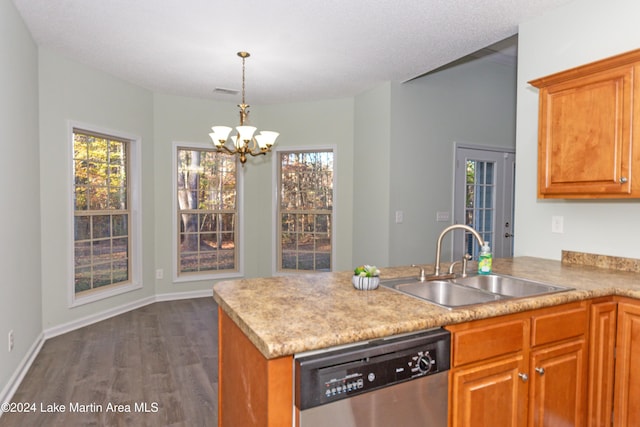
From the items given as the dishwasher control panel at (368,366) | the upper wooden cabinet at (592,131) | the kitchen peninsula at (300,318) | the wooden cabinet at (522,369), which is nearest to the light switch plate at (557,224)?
the upper wooden cabinet at (592,131)

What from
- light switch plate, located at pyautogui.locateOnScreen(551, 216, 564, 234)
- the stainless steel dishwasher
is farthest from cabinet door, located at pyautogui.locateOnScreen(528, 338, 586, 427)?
light switch plate, located at pyautogui.locateOnScreen(551, 216, 564, 234)

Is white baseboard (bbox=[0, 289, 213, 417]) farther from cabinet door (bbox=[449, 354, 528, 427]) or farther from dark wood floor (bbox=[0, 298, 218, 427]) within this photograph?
cabinet door (bbox=[449, 354, 528, 427])

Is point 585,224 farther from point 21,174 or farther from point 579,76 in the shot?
point 21,174

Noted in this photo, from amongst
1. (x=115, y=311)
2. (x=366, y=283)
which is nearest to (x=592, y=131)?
(x=366, y=283)

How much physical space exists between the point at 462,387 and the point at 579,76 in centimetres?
186

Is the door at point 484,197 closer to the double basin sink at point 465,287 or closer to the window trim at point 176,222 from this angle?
the double basin sink at point 465,287

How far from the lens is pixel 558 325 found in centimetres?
181

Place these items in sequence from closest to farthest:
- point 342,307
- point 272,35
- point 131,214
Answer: point 342,307, point 272,35, point 131,214

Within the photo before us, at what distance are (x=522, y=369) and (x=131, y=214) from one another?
4.56 meters

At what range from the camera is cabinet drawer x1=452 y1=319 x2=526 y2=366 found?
5.02 ft

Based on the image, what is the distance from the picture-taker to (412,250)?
4750 mm

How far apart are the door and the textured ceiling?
4.85ft

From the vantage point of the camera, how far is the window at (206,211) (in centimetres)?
544

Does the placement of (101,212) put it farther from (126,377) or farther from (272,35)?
(272,35)
